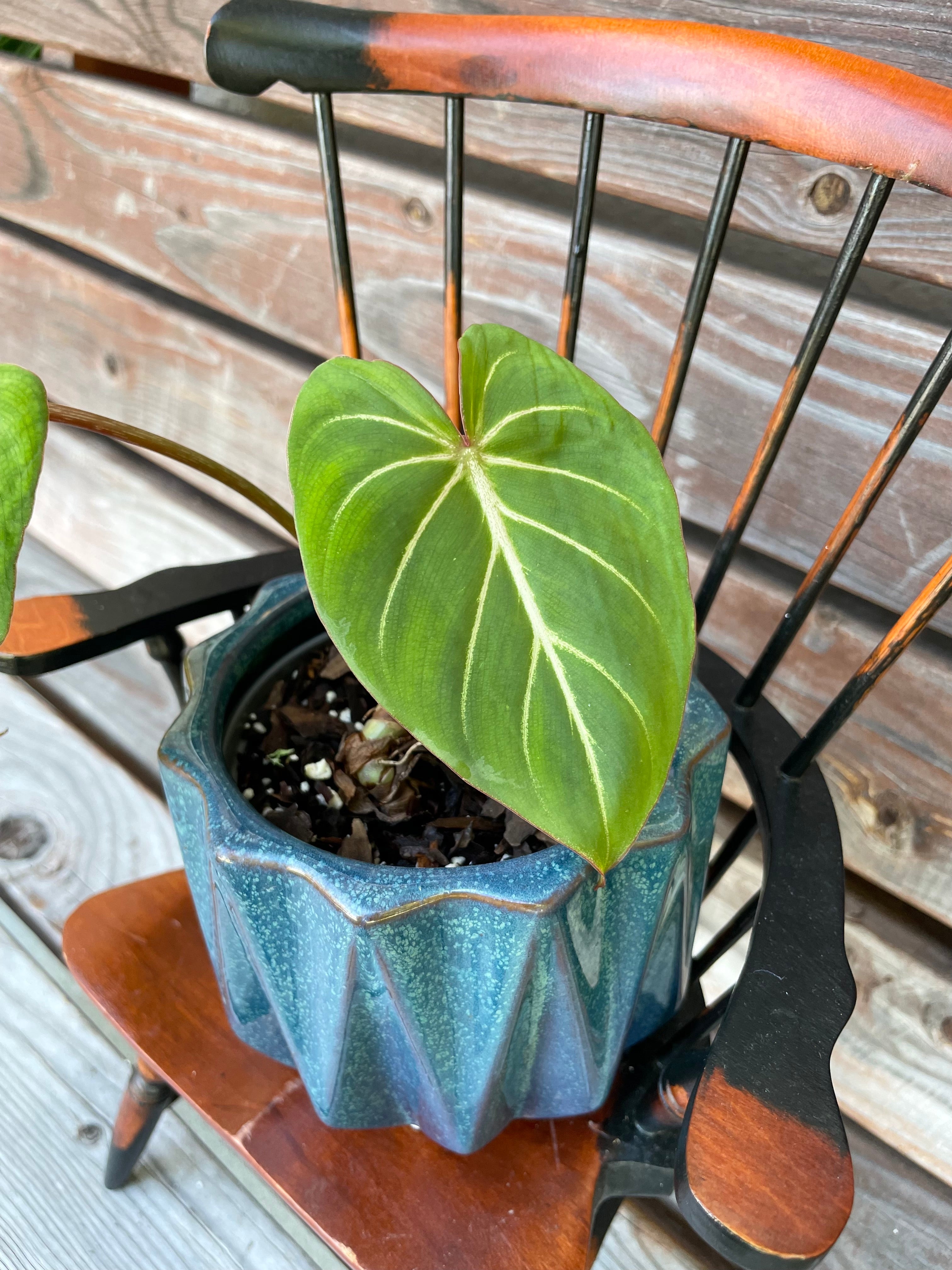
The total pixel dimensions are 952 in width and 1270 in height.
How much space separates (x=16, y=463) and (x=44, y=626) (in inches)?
10.6

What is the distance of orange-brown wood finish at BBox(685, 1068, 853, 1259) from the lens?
310 millimetres

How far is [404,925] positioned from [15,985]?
2.37 feet

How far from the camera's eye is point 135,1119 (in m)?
0.70

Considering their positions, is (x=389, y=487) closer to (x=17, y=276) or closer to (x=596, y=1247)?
(x=596, y=1247)

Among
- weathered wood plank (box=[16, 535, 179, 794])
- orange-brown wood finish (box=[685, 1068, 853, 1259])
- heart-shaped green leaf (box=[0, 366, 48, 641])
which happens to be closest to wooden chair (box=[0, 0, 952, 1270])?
orange-brown wood finish (box=[685, 1068, 853, 1259])

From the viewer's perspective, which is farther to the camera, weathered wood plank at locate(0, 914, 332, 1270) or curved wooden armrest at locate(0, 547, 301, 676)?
weathered wood plank at locate(0, 914, 332, 1270)

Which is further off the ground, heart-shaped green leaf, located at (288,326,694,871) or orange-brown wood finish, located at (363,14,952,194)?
orange-brown wood finish, located at (363,14,952,194)

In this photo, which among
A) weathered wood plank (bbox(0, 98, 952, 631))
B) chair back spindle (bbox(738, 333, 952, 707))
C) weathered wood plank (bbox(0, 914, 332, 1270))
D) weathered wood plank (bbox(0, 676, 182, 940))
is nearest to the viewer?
chair back spindle (bbox(738, 333, 952, 707))

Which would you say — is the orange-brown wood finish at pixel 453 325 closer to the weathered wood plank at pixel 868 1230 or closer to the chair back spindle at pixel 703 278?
the chair back spindle at pixel 703 278

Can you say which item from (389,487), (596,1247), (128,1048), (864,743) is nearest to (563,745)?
(389,487)

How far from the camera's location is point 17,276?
48.1 inches

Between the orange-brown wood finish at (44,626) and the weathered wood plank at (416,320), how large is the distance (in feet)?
1.43

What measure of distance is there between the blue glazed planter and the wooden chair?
39 millimetres

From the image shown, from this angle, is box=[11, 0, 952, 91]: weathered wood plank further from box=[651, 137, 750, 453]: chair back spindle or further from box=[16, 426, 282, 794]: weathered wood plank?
box=[16, 426, 282, 794]: weathered wood plank
